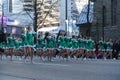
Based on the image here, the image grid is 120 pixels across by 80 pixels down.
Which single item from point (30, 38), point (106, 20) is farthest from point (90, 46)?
point (106, 20)

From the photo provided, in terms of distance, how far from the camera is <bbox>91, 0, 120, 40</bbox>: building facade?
52.7 metres

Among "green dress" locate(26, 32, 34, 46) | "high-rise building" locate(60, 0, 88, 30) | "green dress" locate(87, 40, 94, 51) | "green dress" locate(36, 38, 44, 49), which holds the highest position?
"high-rise building" locate(60, 0, 88, 30)

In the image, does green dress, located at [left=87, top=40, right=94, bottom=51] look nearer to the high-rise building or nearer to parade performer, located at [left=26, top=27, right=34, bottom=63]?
parade performer, located at [left=26, top=27, right=34, bottom=63]

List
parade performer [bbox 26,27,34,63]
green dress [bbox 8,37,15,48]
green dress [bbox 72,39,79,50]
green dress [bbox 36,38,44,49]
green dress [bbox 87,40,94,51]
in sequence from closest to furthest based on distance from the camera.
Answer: parade performer [bbox 26,27,34,63] < green dress [bbox 36,38,44,49] < green dress [bbox 72,39,79,50] < green dress [bbox 8,37,15,48] < green dress [bbox 87,40,94,51]

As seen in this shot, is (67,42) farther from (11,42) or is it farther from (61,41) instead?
(11,42)

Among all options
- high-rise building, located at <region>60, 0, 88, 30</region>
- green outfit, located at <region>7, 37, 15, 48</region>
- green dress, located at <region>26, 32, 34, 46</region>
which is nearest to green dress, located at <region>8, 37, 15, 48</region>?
green outfit, located at <region>7, 37, 15, 48</region>

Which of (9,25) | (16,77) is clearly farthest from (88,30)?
(16,77)

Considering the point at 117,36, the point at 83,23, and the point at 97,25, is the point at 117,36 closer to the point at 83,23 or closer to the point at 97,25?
the point at 97,25

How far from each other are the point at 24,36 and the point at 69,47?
268 inches

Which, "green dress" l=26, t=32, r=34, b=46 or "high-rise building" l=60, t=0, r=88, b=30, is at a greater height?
"high-rise building" l=60, t=0, r=88, b=30

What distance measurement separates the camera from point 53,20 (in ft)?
371

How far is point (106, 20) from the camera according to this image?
185 ft

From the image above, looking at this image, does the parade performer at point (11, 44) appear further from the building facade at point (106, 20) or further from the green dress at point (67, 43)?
the building facade at point (106, 20)

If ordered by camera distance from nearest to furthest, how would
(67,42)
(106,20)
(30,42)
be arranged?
(30,42), (67,42), (106,20)
